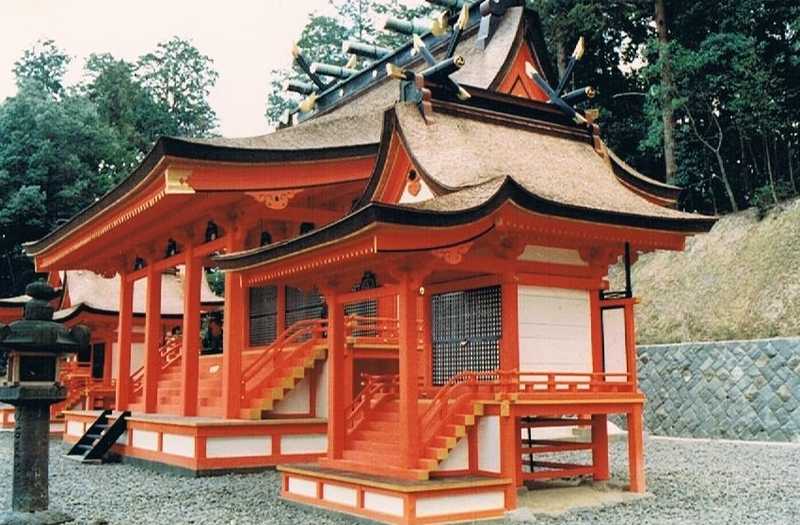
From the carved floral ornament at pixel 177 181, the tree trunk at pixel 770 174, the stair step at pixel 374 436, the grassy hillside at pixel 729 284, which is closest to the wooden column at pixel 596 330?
the stair step at pixel 374 436

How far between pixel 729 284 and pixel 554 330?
14.5 m

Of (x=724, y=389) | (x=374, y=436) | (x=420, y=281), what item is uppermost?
(x=420, y=281)

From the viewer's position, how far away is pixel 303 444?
13.8 m

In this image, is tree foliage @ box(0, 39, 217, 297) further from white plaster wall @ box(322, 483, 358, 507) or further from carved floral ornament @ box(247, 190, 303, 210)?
white plaster wall @ box(322, 483, 358, 507)

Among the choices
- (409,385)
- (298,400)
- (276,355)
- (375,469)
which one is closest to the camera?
(409,385)

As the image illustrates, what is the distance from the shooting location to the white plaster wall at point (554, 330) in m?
10.2

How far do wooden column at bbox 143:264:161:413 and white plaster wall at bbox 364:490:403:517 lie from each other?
Result: 359 inches

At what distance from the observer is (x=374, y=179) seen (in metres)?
11.6

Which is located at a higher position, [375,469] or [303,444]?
[375,469]

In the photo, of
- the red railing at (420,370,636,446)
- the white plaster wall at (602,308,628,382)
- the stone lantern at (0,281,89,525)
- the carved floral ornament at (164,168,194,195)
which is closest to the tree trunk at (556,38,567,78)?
the carved floral ornament at (164,168,194,195)

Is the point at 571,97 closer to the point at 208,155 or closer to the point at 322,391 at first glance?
the point at 208,155

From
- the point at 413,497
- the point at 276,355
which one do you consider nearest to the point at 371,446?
the point at 413,497

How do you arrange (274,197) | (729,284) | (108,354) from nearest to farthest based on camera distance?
1. (274,197)
2. (729,284)
3. (108,354)

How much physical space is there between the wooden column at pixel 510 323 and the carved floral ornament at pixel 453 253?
1.11 metres
